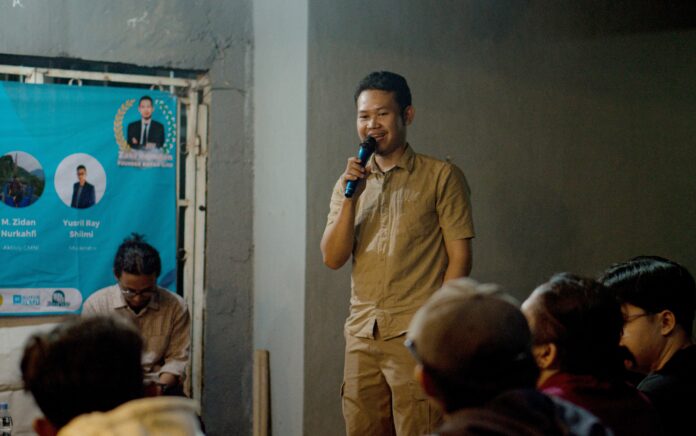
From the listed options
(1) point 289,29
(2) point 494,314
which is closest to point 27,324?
(1) point 289,29

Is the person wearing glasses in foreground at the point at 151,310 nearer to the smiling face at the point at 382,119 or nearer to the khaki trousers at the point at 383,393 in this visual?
the khaki trousers at the point at 383,393

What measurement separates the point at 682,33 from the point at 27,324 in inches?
157

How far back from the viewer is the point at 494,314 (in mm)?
1365

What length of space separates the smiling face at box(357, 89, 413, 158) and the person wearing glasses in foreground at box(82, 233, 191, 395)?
3.82 feet

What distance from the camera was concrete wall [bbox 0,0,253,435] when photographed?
408cm

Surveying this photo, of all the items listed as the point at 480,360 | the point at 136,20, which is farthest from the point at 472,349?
the point at 136,20

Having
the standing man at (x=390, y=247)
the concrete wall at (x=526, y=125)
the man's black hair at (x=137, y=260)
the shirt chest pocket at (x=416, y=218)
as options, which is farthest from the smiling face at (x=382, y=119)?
the man's black hair at (x=137, y=260)

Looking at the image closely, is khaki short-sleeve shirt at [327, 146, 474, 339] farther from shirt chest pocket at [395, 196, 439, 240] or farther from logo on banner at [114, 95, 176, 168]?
logo on banner at [114, 95, 176, 168]

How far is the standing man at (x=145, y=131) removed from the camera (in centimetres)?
401

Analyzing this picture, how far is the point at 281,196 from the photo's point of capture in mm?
3871

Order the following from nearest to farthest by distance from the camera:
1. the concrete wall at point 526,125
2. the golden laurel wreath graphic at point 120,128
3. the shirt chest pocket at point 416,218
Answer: the shirt chest pocket at point 416,218
the concrete wall at point 526,125
the golden laurel wreath graphic at point 120,128

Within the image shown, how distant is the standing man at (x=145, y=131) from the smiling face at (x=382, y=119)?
152cm

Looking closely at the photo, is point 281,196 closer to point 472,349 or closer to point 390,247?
point 390,247

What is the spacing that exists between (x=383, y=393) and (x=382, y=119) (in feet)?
3.43
